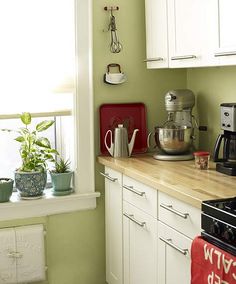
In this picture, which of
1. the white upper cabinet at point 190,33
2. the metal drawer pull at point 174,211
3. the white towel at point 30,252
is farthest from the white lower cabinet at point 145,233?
the white upper cabinet at point 190,33

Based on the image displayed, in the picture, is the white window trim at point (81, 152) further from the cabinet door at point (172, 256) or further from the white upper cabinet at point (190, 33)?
the cabinet door at point (172, 256)

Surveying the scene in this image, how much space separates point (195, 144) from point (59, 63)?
101cm

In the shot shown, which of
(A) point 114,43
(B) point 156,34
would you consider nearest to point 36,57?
(A) point 114,43

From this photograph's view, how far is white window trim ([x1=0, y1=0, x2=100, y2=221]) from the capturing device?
3.26 metres

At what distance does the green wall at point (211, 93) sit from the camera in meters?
3.11

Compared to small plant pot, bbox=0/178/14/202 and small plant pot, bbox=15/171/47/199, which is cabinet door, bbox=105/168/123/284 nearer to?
small plant pot, bbox=15/171/47/199

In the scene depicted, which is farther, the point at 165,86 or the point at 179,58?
the point at 165,86

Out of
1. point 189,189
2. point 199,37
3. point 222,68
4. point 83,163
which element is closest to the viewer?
point 189,189

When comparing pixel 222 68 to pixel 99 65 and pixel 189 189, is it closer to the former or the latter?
pixel 99 65

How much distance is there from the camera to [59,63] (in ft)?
10.9

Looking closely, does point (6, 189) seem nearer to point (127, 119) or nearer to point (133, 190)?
point (133, 190)

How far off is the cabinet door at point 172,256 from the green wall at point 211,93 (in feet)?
2.90

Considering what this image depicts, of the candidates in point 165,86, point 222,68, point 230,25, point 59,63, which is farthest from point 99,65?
point 230,25

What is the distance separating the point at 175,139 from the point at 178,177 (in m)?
0.53
